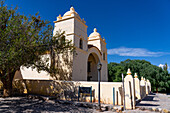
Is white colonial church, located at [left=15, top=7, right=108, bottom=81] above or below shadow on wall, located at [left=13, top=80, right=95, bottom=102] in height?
above

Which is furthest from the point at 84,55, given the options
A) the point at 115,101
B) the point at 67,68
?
the point at 115,101

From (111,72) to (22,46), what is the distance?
86.2 ft

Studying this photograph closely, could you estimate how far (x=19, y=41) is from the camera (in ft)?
29.7

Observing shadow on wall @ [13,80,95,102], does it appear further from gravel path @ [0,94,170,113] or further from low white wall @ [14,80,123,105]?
gravel path @ [0,94,170,113]

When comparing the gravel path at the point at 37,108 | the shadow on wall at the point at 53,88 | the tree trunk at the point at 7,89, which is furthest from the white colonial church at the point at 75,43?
the gravel path at the point at 37,108

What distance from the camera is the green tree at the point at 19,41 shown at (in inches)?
350

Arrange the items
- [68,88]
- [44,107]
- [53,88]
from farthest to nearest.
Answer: [53,88] → [68,88] → [44,107]

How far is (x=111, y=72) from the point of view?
107ft

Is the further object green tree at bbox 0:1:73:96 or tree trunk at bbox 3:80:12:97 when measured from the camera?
tree trunk at bbox 3:80:12:97

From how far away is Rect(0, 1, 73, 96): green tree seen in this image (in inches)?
350

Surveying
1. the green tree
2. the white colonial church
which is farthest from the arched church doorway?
the green tree

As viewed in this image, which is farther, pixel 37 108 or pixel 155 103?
pixel 155 103

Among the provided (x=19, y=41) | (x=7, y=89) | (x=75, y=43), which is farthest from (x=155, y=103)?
(x=7, y=89)

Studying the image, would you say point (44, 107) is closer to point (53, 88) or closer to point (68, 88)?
point (68, 88)
